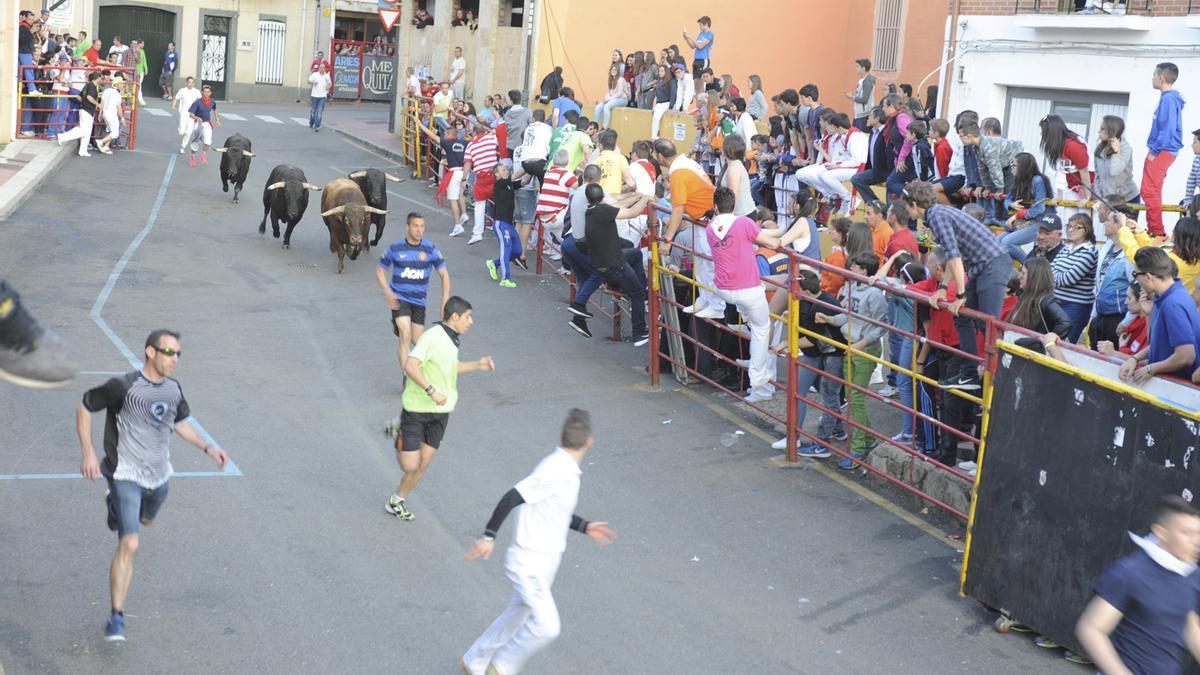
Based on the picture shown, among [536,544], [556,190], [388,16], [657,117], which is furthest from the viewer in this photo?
[388,16]

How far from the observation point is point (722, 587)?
9008 mm

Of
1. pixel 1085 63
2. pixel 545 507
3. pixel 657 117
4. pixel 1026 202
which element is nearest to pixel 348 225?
pixel 657 117

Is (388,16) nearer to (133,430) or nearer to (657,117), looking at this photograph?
(657,117)

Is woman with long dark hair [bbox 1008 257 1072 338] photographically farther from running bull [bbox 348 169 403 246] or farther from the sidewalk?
the sidewalk

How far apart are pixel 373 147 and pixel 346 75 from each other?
15.2m

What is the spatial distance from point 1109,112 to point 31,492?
46.4 ft

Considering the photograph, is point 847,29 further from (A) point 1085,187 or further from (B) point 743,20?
(A) point 1085,187

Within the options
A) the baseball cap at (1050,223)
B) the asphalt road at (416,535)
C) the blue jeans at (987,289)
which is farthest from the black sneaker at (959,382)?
the baseball cap at (1050,223)

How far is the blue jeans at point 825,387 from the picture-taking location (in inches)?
452

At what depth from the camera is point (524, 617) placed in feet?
23.5

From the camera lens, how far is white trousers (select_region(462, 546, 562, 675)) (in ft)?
23.2

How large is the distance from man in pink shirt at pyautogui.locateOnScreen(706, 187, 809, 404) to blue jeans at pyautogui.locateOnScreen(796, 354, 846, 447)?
2.11 feet

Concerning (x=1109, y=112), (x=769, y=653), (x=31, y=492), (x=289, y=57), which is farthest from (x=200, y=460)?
(x=289, y=57)

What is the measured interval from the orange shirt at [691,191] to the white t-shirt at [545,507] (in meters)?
7.31
